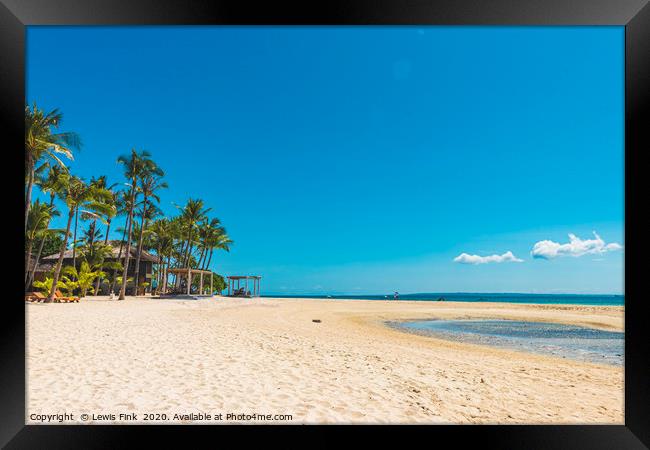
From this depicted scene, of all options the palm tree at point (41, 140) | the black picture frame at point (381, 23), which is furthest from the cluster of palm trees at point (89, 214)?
the black picture frame at point (381, 23)

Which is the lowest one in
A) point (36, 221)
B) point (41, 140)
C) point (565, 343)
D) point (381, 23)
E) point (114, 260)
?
point (565, 343)

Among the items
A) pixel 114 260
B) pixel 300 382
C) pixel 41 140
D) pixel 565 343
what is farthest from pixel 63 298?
pixel 565 343

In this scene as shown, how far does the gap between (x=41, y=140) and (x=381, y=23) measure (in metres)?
16.2

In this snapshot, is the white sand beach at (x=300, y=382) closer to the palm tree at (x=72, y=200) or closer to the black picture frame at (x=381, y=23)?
the black picture frame at (x=381, y=23)

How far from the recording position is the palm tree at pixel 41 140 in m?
13.4

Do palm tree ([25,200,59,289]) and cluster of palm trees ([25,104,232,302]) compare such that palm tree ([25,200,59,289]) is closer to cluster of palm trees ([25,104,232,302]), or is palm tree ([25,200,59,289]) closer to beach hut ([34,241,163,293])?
cluster of palm trees ([25,104,232,302])

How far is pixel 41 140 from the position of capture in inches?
549

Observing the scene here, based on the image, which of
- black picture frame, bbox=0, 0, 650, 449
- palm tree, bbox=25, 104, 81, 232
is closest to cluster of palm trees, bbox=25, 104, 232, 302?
palm tree, bbox=25, 104, 81, 232

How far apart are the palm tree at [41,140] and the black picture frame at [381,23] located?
13.2 m

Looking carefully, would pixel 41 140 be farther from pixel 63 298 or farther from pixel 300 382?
pixel 300 382

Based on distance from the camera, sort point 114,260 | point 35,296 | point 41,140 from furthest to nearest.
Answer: point 114,260, point 35,296, point 41,140

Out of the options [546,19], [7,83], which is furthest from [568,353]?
[7,83]

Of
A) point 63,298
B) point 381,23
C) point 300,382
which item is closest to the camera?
point 381,23

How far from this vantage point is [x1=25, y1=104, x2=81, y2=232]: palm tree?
1339 cm
